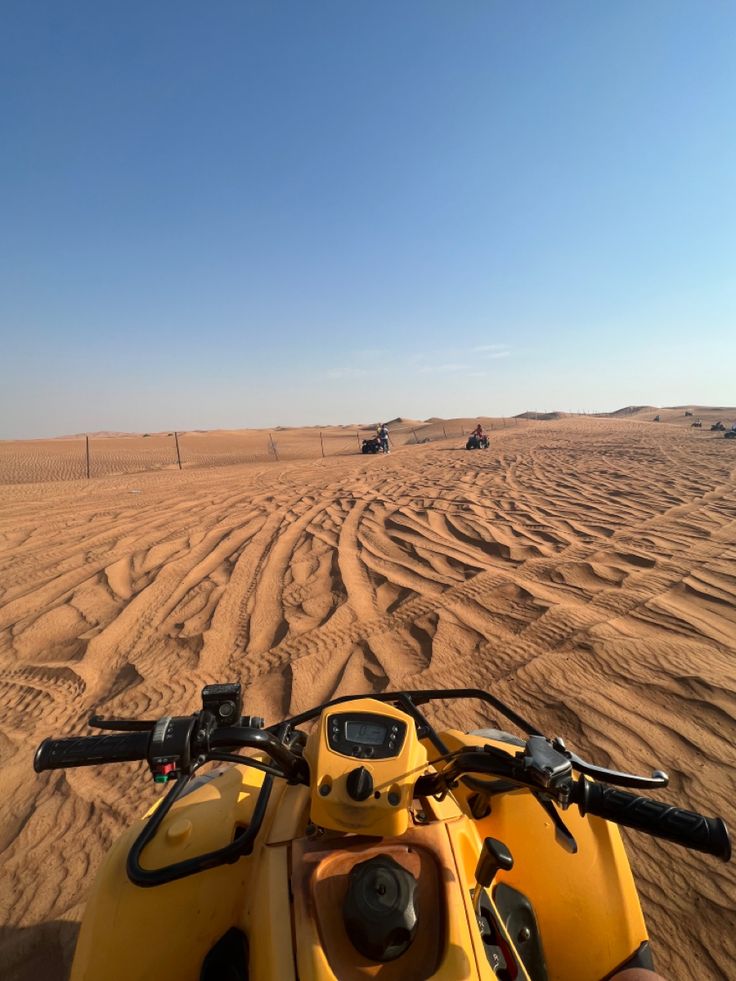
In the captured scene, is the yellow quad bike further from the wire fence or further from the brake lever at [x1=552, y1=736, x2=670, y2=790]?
the wire fence

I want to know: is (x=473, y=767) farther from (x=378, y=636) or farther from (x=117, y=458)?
(x=117, y=458)

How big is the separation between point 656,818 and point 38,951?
2.52 m

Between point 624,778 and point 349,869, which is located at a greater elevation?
point 624,778

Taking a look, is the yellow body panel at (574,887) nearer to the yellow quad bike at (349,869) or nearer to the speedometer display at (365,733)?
the yellow quad bike at (349,869)

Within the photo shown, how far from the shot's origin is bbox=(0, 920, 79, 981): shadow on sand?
185 centimetres

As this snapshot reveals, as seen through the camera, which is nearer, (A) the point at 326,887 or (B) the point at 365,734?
(A) the point at 326,887

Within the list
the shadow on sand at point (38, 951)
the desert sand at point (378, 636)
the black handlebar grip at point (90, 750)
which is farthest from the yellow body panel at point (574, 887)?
the shadow on sand at point (38, 951)

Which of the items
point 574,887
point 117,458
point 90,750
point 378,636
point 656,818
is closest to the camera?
point 656,818

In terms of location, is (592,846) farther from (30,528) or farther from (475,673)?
(30,528)

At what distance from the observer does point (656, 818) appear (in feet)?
3.28

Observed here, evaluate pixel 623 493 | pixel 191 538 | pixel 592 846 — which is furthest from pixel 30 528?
pixel 623 493

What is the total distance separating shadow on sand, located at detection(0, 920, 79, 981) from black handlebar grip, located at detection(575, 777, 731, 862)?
2.25m

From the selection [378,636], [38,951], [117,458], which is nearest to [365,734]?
[38,951]

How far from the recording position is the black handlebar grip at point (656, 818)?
967mm
